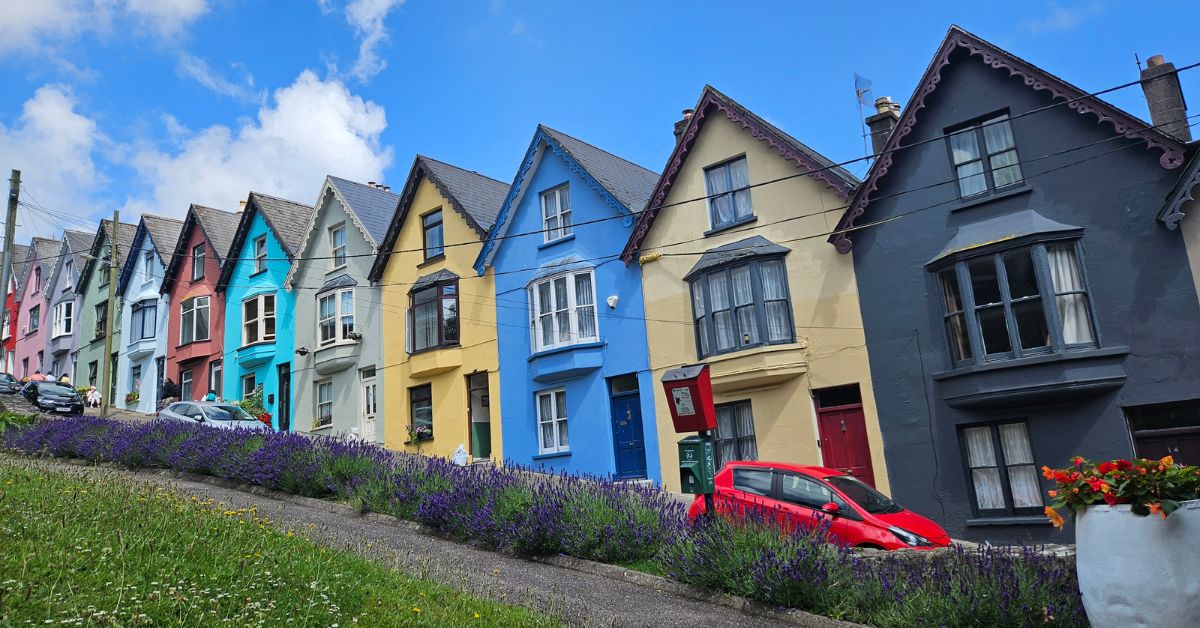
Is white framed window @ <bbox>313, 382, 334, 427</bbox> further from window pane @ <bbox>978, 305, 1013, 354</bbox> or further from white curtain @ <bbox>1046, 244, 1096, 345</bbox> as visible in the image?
white curtain @ <bbox>1046, 244, 1096, 345</bbox>

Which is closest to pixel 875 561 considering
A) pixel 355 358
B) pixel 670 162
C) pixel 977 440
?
pixel 977 440

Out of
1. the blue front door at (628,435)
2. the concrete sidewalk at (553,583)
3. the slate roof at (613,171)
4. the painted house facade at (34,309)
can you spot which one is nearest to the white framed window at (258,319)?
the slate roof at (613,171)

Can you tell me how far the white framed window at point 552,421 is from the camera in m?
23.1

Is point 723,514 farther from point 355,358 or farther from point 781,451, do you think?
point 355,358

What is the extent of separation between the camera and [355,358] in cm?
2920

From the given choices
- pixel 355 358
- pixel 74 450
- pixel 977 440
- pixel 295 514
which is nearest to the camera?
pixel 295 514

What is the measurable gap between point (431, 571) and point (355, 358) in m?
21.2

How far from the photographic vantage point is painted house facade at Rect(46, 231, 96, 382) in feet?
147

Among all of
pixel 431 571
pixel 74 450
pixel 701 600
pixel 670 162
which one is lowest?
pixel 701 600

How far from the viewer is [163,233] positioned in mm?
40500

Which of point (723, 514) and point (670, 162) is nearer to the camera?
point (723, 514)

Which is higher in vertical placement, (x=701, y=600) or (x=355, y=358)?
(x=355, y=358)

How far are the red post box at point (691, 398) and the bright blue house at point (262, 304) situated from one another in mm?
24274

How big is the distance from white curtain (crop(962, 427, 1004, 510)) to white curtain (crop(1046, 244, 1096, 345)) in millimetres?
2376
